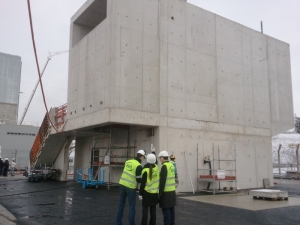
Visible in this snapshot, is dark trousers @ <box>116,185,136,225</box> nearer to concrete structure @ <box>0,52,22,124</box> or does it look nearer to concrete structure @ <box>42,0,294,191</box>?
concrete structure @ <box>42,0,294,191</box>

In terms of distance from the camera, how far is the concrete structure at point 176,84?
1527 cm

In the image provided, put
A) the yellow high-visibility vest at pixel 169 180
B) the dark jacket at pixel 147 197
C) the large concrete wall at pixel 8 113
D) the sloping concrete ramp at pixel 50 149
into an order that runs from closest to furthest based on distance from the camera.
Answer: the dark jacket at pixel 147 197
the yellow high-visibility vest at pixel 169 180
the sloping concrete ramp at pixel 50 149
the large concrete wall at pixel 8 113

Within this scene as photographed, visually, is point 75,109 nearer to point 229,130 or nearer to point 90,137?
point 90,137

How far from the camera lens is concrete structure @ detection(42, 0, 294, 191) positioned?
50.1 ft

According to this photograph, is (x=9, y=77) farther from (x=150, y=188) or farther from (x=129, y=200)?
(x=150, y=188)

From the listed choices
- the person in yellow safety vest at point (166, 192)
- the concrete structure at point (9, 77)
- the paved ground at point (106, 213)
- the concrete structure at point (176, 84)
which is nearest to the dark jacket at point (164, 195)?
the person in yellow safety vest at point (166, 192)

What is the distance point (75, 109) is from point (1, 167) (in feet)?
43.4

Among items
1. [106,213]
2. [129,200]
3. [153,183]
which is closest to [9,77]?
[106,213]

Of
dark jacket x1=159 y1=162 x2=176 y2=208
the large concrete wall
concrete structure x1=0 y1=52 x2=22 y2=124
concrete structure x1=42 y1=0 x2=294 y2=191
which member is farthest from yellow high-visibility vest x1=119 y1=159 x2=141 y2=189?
concrete structure x1=0 y1=52 x2=22 y2=124

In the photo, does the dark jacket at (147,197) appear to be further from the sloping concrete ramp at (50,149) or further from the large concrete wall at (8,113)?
the large concrete wall at (8,113)

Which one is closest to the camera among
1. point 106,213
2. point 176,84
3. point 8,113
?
point 106,213

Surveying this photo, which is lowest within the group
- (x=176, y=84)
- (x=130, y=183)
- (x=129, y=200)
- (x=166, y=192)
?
(x=129, y=200)

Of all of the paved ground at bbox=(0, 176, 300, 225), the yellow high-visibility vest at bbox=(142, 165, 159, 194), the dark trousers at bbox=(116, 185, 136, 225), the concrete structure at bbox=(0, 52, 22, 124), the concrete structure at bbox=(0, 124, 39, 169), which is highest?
the concrete structure at bbox=(0, 52, 22, 124)

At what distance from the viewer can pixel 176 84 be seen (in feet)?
54.2
